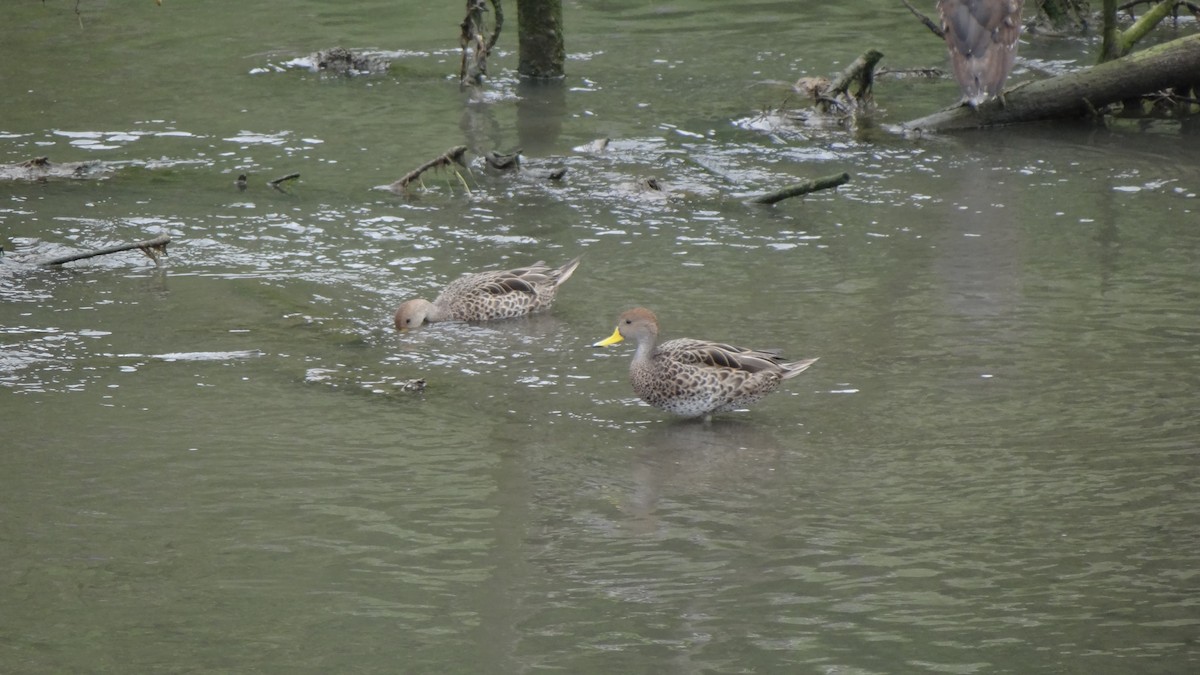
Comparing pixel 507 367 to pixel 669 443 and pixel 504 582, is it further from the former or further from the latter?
pixel 504 582

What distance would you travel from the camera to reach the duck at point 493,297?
10.2 meters

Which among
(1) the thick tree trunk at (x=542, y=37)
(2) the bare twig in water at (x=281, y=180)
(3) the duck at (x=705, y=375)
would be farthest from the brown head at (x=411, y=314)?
(1) the thick tree trunk at (x=542, y=37)

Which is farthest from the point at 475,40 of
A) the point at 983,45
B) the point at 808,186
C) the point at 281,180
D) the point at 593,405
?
the point at 593,405

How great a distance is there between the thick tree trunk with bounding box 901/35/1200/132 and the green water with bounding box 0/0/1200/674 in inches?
13.4

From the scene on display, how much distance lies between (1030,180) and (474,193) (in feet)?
15.8

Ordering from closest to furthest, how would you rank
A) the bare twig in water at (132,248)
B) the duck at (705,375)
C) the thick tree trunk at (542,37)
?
the duck at (705,375), the bare twig in water at (132,248), the thick tree trunk at (542,37)

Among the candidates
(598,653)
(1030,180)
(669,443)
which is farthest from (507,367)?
(1030,180)

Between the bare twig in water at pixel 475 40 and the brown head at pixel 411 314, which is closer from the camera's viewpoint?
the brown head at pixel 411 314

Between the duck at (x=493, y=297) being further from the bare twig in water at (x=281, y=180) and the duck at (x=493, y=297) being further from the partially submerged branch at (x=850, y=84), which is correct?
the partially submerged branch at (x=850, y=84)

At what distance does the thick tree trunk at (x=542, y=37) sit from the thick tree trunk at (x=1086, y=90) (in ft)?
15.1

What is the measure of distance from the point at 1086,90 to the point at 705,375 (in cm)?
828

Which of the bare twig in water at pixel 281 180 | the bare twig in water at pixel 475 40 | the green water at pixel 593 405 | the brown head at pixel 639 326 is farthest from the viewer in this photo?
the bare twig in water at pixel 475 40

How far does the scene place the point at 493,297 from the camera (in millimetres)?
10273

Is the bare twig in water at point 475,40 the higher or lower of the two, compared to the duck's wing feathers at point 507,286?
higher
